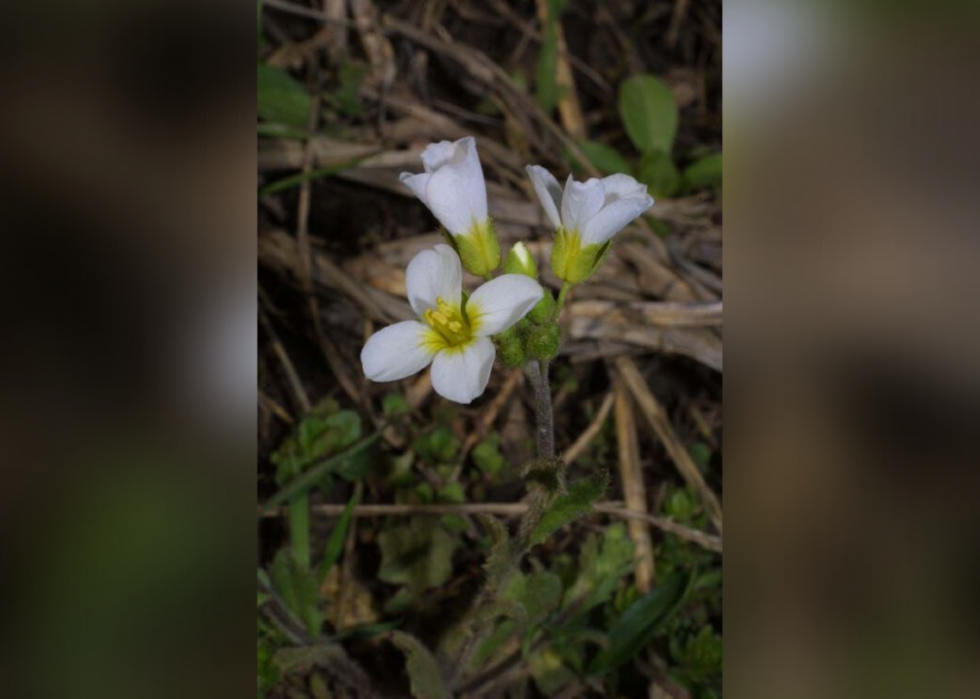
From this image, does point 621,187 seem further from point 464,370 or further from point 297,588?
point 297,588

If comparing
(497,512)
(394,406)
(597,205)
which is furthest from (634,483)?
(597,205)

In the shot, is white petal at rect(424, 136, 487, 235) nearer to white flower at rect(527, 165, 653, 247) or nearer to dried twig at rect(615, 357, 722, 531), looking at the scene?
white flower at rect(527, 165, 653, 247)

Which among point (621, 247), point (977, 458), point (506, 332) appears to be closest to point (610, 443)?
point (621, 247)

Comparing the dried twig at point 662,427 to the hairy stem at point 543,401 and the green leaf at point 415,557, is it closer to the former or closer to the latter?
the green leaf at point 415,557

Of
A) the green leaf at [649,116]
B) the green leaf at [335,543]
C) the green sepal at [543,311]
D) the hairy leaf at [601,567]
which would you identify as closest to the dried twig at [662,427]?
the hairy leaf at [601,567]

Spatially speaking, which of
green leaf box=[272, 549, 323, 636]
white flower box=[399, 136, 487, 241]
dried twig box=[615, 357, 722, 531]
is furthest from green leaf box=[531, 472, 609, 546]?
dried twig box=[615, 357, 722, 531]
